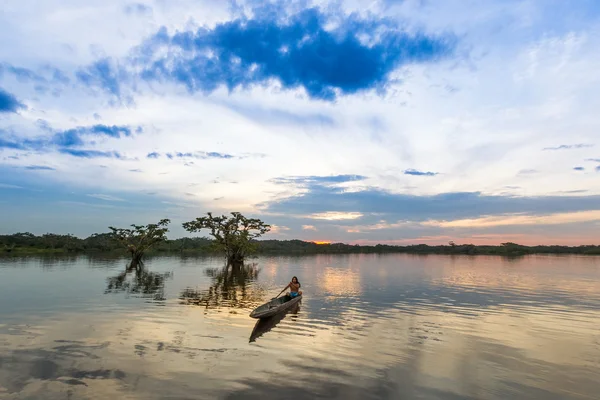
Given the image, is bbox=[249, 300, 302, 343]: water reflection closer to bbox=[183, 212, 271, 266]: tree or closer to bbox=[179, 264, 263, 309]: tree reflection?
bbox=[179, 264, 263, 309]: tree reflection

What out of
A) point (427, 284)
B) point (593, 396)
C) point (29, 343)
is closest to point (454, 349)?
point (593, 396)

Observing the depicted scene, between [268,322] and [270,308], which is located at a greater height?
[270,308]

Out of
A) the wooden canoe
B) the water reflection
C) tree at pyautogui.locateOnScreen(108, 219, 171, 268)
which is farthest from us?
tree at pyautogui.locateOnScreen(108, 219, 171, 268)

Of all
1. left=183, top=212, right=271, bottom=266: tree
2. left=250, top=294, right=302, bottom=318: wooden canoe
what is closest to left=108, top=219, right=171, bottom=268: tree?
left=183, top=212, right=271, bottom=266: tree

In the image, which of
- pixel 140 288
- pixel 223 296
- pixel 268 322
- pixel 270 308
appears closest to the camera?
pixel 268 322

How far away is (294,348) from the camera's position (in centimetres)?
1653

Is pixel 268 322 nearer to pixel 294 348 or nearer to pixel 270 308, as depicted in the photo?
pixel 270 308

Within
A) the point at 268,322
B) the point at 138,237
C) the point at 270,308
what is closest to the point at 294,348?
the point at 268,322

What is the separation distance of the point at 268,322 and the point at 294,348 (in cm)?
535

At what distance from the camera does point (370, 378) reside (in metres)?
12.9

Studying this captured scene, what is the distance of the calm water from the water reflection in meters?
0.18

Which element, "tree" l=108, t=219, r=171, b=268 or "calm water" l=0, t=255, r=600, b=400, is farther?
"tree" l=108, t=219, r=171, b=268

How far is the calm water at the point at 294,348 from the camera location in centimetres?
1191

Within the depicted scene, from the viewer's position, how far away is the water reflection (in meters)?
18.8
